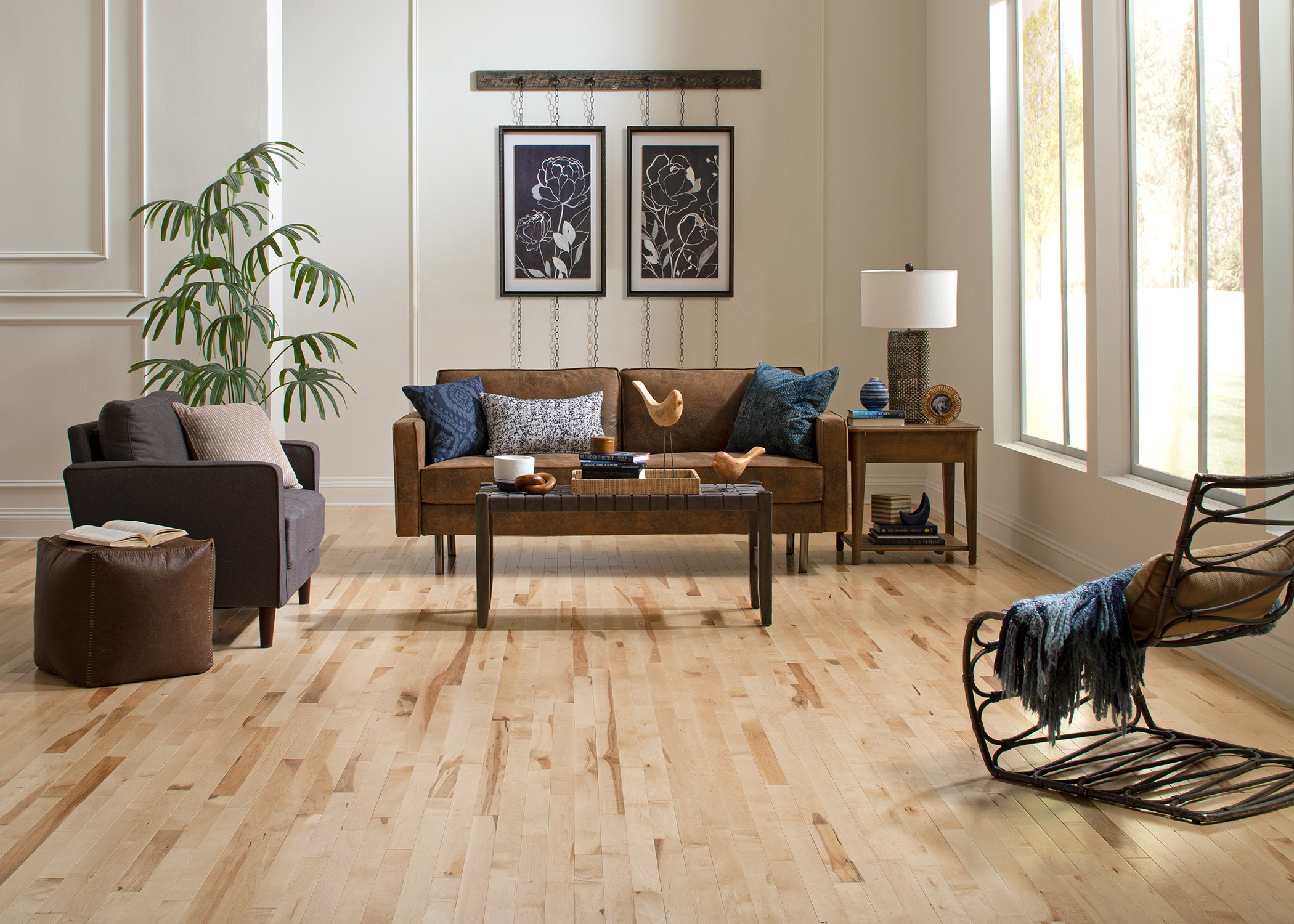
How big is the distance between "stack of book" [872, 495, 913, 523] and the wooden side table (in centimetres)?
14

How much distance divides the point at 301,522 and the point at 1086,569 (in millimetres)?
2954

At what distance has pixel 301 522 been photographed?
356cm

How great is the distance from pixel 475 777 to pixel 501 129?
15.0ft

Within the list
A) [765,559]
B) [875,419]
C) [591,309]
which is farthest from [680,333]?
[765,559]

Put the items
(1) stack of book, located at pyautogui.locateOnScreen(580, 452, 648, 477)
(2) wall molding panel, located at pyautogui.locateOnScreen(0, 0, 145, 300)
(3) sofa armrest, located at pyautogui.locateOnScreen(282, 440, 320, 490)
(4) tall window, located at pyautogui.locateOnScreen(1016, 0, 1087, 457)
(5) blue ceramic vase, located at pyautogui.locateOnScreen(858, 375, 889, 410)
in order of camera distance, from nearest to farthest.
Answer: (1) stack of book, located at pyautogui.locateOnScreen(580, 452, 648, 477) < (3) sofa armrest, located at pyautogui.locateOnScreen(282, 440, 320, 490) < (4) tall window, located at pyautogui.locateOnScreen(1016, 0, 1087, 457) < (5) blue ceramic vase, located at pyautogui.locateOnScreen(858, 375, 889, 410) < (2) wall molding panel, located at pyautogui.locateOnScreen(0, 0, 145, 300)

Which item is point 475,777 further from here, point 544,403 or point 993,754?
point 544,403

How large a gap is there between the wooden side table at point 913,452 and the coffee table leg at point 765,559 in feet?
3.32

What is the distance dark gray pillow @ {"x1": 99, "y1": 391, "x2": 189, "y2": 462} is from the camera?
3336 mm

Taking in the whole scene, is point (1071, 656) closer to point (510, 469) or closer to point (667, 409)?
point (667, 409)

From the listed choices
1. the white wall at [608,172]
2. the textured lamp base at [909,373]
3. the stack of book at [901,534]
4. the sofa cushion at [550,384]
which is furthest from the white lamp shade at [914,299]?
the white wall at [608,172]

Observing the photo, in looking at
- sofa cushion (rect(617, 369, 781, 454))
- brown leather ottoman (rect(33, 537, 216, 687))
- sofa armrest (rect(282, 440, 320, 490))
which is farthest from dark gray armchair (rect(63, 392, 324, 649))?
sofa cushion (rect(617, 369, 781, 454))

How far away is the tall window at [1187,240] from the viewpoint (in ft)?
10.7

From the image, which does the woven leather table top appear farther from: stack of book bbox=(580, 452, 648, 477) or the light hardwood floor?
the light hardwood floor

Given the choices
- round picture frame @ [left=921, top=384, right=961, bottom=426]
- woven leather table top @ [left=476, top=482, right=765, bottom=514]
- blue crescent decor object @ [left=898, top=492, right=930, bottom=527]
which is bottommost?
blue crescent decor object @ [left=898, top=492, right=930, bottom=527]
